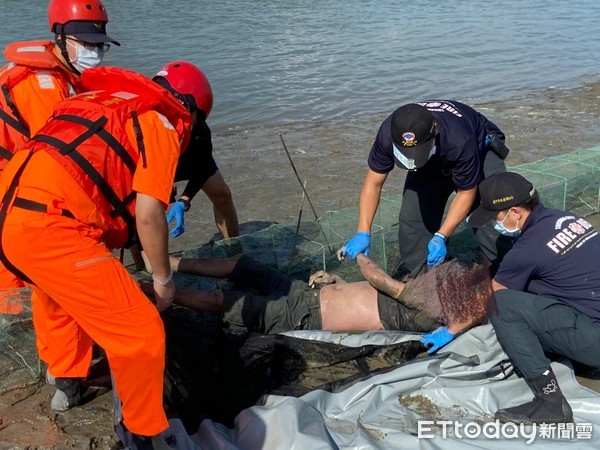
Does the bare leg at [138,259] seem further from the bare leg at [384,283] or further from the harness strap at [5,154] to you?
the bare leg at [384,283]

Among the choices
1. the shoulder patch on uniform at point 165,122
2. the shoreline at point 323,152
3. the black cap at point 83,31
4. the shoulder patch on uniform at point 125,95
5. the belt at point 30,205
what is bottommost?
the shoreline at point 323,152

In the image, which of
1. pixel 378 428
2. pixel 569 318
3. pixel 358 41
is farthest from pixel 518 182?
pixel 358 41

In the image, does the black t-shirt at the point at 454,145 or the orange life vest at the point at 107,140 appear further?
the black t-shirt at the point at 454,145

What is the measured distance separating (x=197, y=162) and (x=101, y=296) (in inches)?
95.9

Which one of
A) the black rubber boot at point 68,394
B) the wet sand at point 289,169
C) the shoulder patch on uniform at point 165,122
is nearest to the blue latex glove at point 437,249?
the shoulder patch on uniform at point 165,122

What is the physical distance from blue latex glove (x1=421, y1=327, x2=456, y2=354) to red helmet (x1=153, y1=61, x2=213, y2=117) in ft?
6.69

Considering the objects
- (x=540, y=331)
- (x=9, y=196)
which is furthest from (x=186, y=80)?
(x=540, y=331)

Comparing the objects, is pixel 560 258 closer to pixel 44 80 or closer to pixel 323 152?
pixel 44 80

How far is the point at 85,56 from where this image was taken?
365 cm

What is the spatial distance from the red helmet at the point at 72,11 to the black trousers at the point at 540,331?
284cm

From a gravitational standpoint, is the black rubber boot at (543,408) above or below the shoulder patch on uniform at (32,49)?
below

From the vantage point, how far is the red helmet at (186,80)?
11.9 feet

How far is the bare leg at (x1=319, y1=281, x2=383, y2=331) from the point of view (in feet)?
14.0

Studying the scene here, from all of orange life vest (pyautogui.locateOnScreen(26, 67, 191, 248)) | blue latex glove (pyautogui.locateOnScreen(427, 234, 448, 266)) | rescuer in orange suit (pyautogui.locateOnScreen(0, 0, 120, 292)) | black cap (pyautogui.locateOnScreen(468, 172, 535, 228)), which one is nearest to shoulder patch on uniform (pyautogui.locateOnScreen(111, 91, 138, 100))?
orange life vest (pyautogui.locateOnScreen(26, 67, 191, 248))
